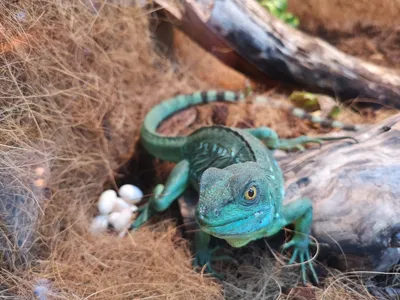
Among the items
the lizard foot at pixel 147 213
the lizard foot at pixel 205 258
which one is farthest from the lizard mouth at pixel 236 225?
the lizard foot at pixel 147 213

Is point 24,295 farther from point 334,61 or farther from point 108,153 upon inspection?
point 334,61

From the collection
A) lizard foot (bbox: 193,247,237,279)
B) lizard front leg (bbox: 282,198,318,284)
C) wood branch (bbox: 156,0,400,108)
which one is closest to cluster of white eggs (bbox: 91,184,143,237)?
lizard foot (bbox: 193,247,237,279)

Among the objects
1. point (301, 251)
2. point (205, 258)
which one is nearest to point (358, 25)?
point (301, 251)

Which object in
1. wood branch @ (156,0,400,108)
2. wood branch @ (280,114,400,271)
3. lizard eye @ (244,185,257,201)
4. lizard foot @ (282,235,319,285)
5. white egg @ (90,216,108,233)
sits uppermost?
wood branch @ (156,0,400,108)

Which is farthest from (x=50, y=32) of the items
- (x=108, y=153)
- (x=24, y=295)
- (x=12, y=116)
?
(x=24, y=295)

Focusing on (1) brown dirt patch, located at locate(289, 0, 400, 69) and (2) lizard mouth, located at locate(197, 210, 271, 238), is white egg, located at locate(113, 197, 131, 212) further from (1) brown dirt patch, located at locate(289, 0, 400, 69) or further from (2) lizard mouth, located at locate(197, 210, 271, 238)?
(1) brown dirt patch, located at locate(289, 0, 400, 69)

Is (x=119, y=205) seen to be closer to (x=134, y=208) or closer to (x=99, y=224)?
(x=134, y=208)
